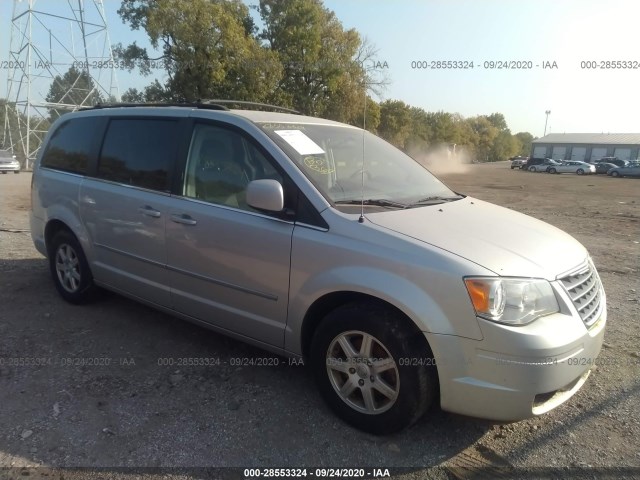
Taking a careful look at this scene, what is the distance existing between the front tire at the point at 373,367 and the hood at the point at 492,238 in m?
0.49

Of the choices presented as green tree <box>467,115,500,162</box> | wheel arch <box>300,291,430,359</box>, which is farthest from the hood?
green tree <box>467,115,500,162</box>

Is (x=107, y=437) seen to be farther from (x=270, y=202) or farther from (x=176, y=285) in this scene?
(x=270, y=202)

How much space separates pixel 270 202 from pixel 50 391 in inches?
76.5

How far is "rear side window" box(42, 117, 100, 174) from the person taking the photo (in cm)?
450

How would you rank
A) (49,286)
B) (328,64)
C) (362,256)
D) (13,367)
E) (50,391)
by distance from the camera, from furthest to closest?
(328,64), (49,286), (13,367), (50,391), (362,256)

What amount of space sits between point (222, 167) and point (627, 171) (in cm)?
4856

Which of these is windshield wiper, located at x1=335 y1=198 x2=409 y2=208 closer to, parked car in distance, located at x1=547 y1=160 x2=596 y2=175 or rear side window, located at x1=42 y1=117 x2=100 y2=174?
rear side window, located at x1=42 y1=117 x2=100 y2=174

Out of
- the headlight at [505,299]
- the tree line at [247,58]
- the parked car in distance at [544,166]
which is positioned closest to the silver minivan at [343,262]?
the headlight at [505,299]

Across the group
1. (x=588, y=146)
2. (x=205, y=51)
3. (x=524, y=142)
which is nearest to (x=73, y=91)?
(x=205, y=51)

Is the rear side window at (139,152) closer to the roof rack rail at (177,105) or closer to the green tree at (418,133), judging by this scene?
the roof rack rail at (177,105)

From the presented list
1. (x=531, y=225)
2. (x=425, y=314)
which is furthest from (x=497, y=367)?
(x=531, y=225)

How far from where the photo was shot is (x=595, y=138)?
81.5 meters

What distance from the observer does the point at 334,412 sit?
9.67 feet

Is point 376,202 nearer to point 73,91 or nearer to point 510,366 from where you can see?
point 510,366
